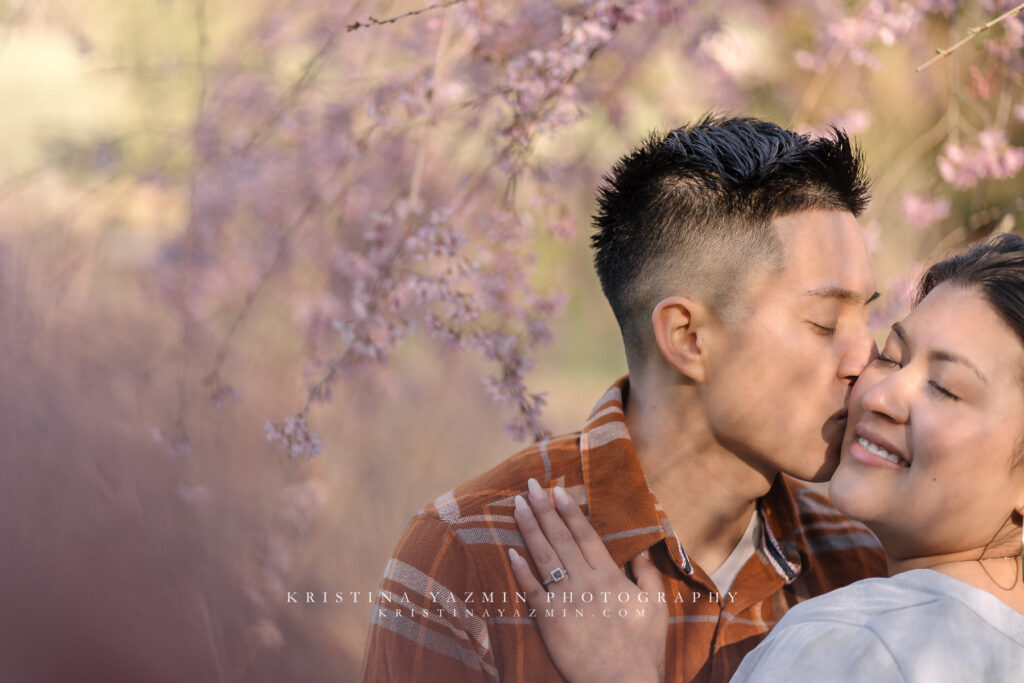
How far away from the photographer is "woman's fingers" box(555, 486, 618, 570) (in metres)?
1.23

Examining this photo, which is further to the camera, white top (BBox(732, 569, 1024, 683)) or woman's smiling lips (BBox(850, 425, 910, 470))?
woman's smiling lips (BBox(850, 425, 910, 470))

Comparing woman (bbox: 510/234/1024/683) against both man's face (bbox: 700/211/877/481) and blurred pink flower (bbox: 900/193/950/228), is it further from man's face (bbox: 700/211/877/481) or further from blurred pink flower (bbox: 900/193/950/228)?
blurred pink flower (bbox: 900/193/950/228)

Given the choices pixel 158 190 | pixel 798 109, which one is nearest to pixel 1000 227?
pixel 798 109

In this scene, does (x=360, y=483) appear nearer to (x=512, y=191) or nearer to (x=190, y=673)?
(x=190, y=673)

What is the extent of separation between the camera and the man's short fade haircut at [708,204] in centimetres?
130

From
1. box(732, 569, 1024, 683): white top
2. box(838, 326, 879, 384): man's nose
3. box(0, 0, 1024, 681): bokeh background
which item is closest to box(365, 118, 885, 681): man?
box(838, 326, 879, 384): man's nose

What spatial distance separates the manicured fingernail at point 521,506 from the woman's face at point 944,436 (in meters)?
0.42

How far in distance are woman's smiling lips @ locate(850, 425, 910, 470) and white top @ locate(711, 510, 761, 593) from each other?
321 millimetres

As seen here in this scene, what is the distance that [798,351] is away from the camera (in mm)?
1240

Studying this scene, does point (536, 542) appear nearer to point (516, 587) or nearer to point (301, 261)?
point (516, 587)

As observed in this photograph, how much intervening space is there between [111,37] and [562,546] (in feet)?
4.57

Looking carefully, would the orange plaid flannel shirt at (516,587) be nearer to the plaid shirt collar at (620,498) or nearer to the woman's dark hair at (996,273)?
the plaid shirt collar at (620,498)

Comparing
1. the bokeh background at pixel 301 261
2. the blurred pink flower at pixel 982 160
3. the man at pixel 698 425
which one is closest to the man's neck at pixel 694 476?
the man at pixel 698 425

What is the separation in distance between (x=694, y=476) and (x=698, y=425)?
0.08 metres
